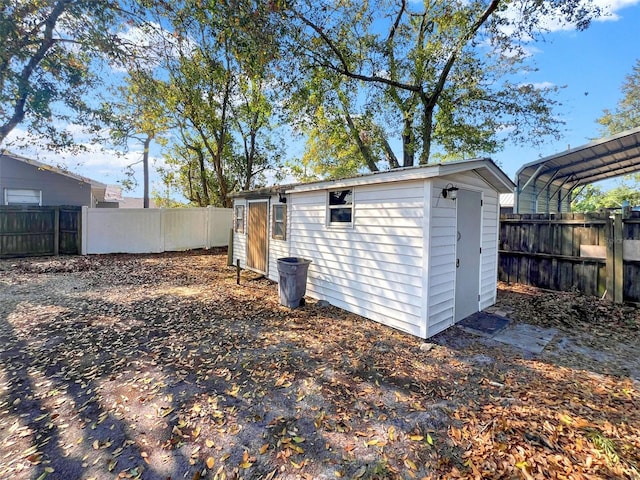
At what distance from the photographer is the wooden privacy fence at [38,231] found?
954 cm

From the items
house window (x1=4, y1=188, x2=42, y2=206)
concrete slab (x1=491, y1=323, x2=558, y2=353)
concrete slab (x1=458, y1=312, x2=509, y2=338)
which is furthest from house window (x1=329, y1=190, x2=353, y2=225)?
house window (x1=4, y1=188, x2=42, y2=206)

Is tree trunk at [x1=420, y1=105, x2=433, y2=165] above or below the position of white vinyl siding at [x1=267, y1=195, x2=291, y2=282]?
above

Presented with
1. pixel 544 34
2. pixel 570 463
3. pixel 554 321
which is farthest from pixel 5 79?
pixel 544 34

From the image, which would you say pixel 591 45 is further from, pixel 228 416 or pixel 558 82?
pixel 228 416

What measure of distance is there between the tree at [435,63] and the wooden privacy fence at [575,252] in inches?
170

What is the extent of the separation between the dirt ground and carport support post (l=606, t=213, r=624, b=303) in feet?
2.00

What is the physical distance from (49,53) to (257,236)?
6021 mm

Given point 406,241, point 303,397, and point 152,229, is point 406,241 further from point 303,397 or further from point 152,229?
point 152,229

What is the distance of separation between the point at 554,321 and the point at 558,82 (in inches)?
307

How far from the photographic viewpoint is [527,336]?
14.1 ft

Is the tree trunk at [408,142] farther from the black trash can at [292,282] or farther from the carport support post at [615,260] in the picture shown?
the black trash can at [292,282]

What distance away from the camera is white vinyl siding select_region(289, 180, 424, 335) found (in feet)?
13.9

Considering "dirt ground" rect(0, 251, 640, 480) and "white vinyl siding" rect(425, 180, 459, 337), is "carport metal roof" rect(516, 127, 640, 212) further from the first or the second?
"white vinyl siding" rect(425, 180, 459, 337)

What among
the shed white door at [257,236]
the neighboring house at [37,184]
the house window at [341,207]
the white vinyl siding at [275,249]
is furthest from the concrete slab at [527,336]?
the neighboring house at [37,184]
